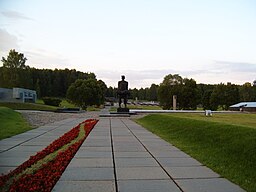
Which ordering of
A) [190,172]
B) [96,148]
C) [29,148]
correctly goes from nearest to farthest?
[190,172] → [29,148] → [96,148]

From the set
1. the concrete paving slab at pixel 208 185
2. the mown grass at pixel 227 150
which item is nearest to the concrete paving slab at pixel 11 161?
the concrete paving slab at pixel 208 185

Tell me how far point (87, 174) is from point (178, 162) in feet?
8.20

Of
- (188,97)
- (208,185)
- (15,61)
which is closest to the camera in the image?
(208,185)

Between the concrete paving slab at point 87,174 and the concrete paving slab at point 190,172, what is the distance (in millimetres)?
1286

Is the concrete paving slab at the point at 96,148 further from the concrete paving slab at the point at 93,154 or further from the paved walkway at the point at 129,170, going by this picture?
the concrete paving slab at the point at 93,154

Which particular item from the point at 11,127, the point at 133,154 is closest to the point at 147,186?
the point at 133,154

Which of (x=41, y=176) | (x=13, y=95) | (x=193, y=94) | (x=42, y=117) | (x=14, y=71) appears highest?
(x=14, y=71)

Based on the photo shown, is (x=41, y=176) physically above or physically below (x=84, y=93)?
below

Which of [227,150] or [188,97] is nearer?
[227,150]

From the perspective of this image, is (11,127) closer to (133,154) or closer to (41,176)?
(133,154)

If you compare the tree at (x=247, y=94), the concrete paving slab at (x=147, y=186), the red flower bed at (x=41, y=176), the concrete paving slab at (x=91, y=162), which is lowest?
the concrete paving slab at (x=91, y=162)

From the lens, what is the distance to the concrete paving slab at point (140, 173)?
235 inches

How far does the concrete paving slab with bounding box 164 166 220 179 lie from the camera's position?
6094mm

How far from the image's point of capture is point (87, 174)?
20.3 ft
